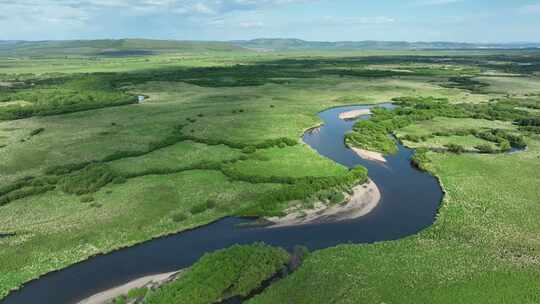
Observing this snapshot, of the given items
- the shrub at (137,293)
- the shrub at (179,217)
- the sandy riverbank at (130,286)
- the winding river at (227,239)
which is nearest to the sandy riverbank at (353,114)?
the winding river at (227,239)

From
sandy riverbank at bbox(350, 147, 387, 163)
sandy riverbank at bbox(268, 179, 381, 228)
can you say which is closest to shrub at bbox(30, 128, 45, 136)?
sandy riverbank at bbox(268, 179, 381, 228)

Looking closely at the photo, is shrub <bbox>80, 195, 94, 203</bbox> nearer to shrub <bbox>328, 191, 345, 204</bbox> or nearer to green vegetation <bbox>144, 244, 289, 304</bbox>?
green vegetation <bbox>144, 244, 289, 304</bbox>

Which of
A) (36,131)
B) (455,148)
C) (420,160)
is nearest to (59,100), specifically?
(36,131)

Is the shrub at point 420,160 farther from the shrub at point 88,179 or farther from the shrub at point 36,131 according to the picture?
the shrub at point 36,131

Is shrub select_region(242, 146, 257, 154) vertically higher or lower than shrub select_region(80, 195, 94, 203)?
higher

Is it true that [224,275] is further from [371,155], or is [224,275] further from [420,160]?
[371,155]
